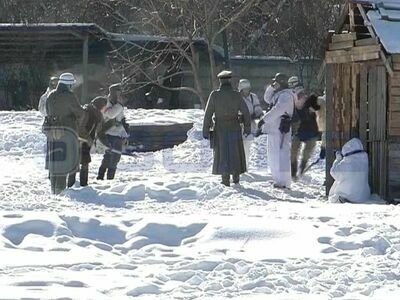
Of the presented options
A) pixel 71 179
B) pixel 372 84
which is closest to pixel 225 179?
pixel 71 179

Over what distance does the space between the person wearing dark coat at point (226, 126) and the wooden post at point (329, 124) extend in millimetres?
1214

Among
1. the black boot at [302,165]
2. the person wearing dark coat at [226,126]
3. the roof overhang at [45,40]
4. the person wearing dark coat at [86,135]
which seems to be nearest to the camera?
the person wearing dark coat at [86,135]

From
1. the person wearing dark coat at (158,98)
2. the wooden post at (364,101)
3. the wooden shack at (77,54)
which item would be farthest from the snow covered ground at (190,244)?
the person wearing dark coat at (158,98)

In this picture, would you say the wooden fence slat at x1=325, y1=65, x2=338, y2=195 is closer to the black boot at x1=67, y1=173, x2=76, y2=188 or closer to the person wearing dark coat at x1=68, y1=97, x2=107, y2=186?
the person wearing dark coat at x1=68, y1=97, x2=107, y2=186

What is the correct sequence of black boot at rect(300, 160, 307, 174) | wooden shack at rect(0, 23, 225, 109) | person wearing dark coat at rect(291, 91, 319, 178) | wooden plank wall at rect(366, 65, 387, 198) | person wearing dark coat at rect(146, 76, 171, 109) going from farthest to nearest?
person wearing dark coat at rect(146, 76, 171, 109)
wooden shack at rect(0, 23, 225, 109)
black boot at rect(300, 160, 307, 174)
person wearing dark coat at rect(291, 91, 319, 178)
wooden plank wall at rect(366, 65, 387, 198)

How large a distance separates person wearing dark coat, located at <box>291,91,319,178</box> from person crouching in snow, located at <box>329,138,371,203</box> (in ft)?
7.06

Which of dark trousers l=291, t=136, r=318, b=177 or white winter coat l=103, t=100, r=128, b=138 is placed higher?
white winter coat l=103, t=100, r=128, b=138

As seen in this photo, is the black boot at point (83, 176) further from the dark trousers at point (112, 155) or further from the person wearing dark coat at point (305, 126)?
the person wearing dark coat at point (305, 126)

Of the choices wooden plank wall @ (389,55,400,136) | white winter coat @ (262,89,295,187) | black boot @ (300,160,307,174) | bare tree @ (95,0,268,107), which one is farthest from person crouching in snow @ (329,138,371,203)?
bare tree @ (95,0,268,107)

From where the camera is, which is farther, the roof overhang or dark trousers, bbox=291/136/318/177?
the roof overhang

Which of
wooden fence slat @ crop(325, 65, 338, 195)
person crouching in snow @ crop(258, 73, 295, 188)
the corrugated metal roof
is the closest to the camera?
the corrugated metal roof

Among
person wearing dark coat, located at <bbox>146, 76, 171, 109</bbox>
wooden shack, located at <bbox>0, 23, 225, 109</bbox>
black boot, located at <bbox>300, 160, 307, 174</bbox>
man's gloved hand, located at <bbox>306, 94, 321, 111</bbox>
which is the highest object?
wooden shack, located at <bbox>0, 23, 225, 109</bbox>

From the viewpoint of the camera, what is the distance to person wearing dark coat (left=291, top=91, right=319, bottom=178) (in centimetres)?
1500

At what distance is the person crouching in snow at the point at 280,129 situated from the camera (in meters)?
14.0
